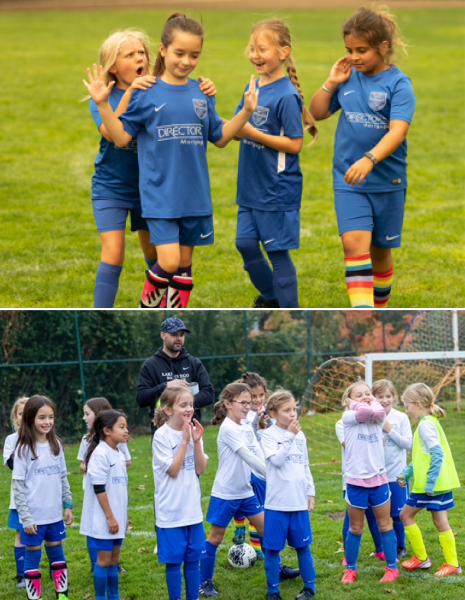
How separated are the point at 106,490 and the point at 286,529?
111cm

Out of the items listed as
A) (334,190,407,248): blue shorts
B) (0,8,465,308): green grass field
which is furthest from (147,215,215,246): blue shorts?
(0,8,465,308): green grass field

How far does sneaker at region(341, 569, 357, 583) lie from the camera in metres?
5.13

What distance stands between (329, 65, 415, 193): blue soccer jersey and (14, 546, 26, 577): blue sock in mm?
3266

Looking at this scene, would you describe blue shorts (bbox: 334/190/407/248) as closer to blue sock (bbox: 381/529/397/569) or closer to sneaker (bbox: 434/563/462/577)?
blue sock (bbox: 381/529/397/569)

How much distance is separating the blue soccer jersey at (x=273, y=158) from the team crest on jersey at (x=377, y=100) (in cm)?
49

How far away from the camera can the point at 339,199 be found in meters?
5.76

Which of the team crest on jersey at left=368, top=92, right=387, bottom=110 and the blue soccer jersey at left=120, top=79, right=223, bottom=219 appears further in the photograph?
the team crest on jersey at left=368, top=92, right=387, bottom=110

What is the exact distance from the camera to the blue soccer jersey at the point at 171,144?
5234 mm

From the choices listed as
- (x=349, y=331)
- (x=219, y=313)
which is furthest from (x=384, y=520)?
(x=349, y=331)

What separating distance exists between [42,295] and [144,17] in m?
33.0

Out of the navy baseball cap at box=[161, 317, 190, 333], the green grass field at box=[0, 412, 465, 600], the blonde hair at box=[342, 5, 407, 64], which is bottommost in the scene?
the green grass field at box=[0, 412, 465, 600]

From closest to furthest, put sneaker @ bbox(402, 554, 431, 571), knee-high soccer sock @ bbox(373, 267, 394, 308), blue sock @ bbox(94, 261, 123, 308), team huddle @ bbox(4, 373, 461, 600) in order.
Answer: team huddle @ bbox(4, 373, 461, 600)
sneaker @ bbox(402, 554, 431, 571)
blue sock @ bbox(94, 261, 123, 308)
knee-high soccer sock @ bbox(373, 267, 394, 308)

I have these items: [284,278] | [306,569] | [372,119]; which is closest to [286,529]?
[306,569]

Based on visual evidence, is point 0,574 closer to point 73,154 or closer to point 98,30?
point 73,154
